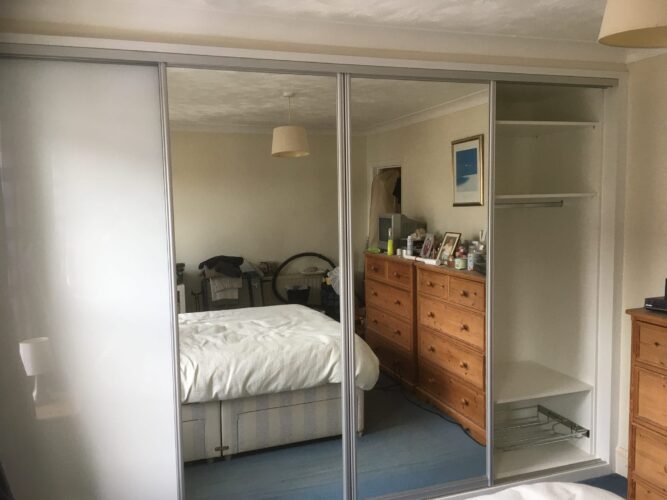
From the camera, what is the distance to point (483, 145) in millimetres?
3004

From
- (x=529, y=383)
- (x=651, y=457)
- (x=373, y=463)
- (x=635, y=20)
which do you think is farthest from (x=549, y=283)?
(x=635, y=20)

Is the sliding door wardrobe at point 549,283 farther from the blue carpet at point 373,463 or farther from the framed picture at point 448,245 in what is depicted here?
the framed picture at point 448,245

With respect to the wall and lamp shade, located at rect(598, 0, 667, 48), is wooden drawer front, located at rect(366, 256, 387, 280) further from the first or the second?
lamp shade, located at rect(598, 0, 667, 48)

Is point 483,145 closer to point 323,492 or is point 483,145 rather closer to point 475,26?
point 475,26

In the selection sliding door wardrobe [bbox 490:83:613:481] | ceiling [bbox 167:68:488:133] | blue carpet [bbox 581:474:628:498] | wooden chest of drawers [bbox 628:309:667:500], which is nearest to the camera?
ceiling [bbox 167:68:488:133]

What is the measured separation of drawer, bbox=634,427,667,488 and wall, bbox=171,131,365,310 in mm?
1748

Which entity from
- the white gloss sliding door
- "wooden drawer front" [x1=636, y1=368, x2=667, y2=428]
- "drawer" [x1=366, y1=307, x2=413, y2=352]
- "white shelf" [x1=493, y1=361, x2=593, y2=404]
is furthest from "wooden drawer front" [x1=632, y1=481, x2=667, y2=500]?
the white gloss sliding door

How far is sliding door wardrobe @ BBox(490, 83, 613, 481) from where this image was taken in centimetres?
334

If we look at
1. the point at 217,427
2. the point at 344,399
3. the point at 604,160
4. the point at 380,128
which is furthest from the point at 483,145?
the point at 217,427

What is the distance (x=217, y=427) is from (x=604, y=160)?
2655 mm

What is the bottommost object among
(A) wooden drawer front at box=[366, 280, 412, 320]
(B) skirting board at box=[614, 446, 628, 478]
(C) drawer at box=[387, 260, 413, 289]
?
(B) skirting board at box=[614, 446, 628, 478]

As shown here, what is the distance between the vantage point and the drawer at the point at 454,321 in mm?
3076

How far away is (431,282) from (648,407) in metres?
1.22

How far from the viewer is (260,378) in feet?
9.05
